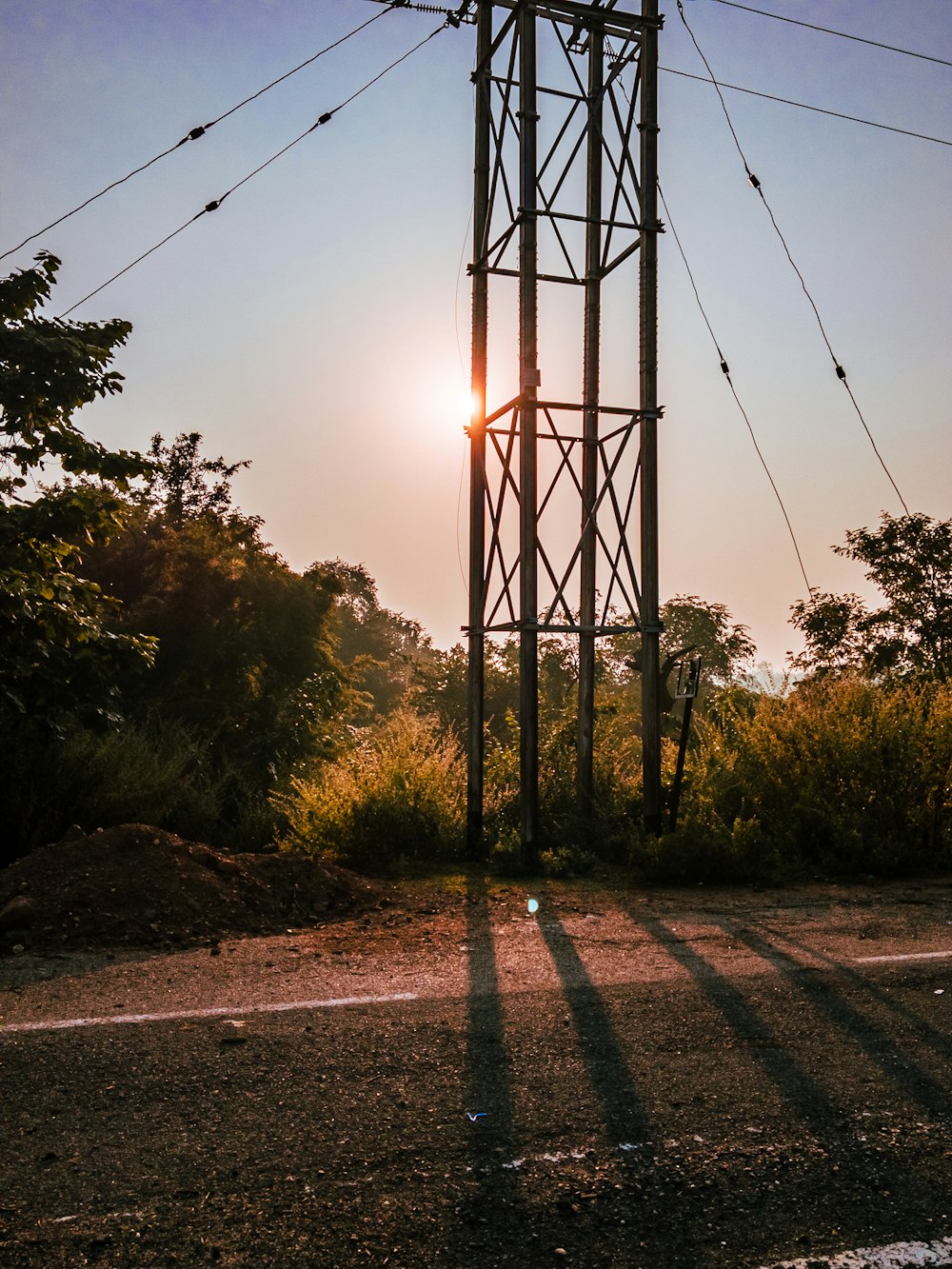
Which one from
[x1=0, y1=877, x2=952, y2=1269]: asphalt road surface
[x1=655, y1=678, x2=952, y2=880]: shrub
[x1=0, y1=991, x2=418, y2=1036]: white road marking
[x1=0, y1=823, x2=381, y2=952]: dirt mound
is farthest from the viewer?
[x1=655, y1=678, x2=952, y2=880]: shrub

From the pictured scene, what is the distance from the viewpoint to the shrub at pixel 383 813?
10.3 meters

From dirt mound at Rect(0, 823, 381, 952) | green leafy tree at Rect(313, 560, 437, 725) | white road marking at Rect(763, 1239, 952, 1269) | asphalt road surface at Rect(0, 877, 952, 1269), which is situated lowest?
white road marking at Rect(763, 1239, 952, 1269)

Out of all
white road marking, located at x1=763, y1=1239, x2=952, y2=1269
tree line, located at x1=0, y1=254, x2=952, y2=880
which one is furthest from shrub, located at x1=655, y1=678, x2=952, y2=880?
white road marking, located at x1=763, y1=1239, x2=952, y2=1269

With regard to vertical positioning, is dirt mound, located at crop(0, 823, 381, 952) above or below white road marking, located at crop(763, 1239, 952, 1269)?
above

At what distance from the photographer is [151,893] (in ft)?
23.6

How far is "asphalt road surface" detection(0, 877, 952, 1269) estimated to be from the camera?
2961mm

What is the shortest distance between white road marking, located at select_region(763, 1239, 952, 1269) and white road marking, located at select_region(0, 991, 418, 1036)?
2.88 metres

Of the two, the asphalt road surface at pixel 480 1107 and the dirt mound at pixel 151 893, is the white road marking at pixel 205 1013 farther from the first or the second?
the dirt mound at pixel 151 893

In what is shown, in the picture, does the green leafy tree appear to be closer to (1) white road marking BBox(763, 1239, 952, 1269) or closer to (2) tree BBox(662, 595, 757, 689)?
(2) tree BBox(662, 595, 757, 689)

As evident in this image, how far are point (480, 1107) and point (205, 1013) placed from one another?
6.12ft

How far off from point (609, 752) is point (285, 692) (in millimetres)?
8390

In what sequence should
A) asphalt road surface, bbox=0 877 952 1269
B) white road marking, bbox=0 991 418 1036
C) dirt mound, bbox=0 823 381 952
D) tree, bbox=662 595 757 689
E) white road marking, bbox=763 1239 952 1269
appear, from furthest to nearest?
tree, bbox=662 595 757 689 → dirt mound, bbox=0 823 381 952 → white road marking, bbox=0 991 418 1036 → asphalt road surface, bbox=0 877 952 1269 → white road marking, bbox=763 1239 952 1269

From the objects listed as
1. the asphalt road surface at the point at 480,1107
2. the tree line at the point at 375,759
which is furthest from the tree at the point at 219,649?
the asphalt road surface at the point at 480,1107

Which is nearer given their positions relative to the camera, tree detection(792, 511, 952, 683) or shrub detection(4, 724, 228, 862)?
shrub detection(4, 724, 228, 862)
